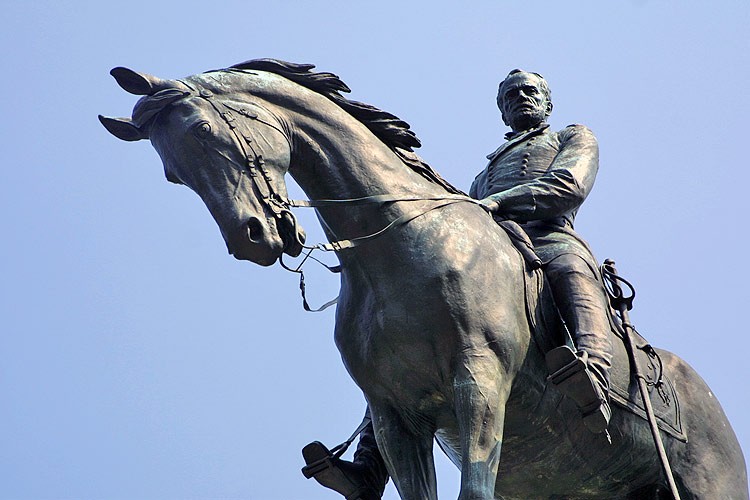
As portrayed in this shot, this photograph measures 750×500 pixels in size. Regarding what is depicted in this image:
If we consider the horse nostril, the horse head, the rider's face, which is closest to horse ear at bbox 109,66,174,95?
the horse head

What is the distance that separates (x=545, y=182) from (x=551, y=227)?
468 millimetres

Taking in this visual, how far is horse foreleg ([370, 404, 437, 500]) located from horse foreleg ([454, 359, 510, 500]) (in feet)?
2.13

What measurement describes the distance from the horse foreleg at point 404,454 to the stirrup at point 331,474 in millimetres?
662

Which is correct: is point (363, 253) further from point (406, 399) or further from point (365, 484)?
point (365, 484)

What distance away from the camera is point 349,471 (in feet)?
40.0

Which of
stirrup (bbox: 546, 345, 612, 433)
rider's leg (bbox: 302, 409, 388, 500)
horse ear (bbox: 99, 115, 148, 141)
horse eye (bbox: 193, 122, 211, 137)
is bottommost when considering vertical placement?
rider's leg (bbox: 302, 409, 388, 500)

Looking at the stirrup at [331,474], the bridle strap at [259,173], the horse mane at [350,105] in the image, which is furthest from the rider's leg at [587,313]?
the bridle strap at [259,173]

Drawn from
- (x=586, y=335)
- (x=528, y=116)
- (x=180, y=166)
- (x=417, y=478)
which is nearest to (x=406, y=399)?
(x=417, y=478)

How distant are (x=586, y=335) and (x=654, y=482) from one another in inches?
73.1

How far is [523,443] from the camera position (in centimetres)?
1198

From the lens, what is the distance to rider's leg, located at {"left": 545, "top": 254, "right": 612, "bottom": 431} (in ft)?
37.4

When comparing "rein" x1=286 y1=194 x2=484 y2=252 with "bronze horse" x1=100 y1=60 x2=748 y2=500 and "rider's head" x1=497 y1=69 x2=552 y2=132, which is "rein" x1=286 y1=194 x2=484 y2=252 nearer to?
"bronze horse" x1=100 y1=60 x2=748 y2=500

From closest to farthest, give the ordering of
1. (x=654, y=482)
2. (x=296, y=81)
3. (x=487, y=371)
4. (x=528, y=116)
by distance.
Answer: (x=487, y=371), (x=296, y=81), (x=654, y=482), (x=528, y=116)

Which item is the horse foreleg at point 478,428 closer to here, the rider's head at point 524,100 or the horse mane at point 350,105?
the horse mane at point 350,105
